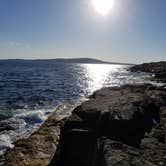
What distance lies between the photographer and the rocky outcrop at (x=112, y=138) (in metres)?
7.68

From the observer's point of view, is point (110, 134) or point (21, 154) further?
point (21, 154)

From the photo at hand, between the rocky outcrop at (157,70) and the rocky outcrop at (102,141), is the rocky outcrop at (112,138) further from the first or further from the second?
the rocky outcrop at (157,70)

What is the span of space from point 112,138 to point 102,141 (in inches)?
29.1

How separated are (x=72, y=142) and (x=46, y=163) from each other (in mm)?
1855

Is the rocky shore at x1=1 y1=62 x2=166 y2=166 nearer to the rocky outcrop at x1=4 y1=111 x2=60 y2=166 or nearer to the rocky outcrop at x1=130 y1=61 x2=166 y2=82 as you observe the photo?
the rocky outcrop at x1=4 y1=111 x2=60 y2=166

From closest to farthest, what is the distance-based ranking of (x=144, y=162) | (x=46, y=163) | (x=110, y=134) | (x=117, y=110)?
(x=144, y=162) → (x=110, y=134) → (x=46, y=163) → (x=117, y=110)

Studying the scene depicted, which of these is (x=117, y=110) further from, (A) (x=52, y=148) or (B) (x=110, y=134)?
(A) (x=52, y=148)

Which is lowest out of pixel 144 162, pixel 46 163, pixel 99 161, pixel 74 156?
pixel 46 163

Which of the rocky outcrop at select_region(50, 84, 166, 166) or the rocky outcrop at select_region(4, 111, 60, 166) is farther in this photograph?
the rocky outcrop at select_region(4, 111, 60, 166)

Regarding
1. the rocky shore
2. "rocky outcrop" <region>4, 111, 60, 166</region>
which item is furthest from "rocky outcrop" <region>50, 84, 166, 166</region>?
"rocky outcrop" <region>4, 111, 60, 166</region>

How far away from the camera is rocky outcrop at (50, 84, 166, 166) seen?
25.2 feet

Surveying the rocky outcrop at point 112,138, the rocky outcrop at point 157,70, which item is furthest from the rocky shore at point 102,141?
the rocky outcrop at point 157,70

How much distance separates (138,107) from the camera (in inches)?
531

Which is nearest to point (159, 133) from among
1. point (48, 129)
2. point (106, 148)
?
Result: point (106, 148)
